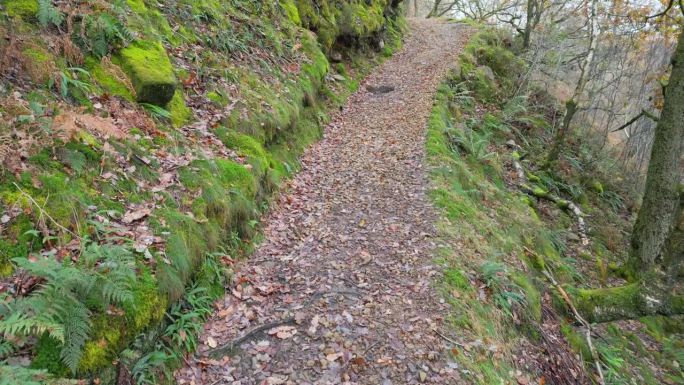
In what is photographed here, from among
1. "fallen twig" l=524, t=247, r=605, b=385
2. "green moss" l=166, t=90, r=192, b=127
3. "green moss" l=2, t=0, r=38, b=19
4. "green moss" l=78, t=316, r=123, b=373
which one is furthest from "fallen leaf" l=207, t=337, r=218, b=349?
"fallen twig" l=524, t=247, r=605, b=385

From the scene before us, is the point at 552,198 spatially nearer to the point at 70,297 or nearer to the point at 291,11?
the point at 291,11

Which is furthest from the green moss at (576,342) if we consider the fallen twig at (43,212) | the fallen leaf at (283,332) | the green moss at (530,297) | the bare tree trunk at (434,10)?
the bare tree trunk at (434,10)

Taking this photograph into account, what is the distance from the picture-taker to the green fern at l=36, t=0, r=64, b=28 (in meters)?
5.22

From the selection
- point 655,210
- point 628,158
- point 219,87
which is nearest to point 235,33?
point 219,87

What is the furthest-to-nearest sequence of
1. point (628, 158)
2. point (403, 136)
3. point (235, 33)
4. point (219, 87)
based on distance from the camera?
1. point (628, 158)
2. point (403, 136)
3. point (235, 33)
4. point (219, 87)

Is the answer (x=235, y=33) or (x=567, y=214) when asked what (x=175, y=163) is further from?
(x=567, y=214)

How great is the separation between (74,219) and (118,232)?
0.39 metres

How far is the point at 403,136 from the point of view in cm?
1028

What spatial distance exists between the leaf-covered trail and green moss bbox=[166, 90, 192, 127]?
6.51 feet

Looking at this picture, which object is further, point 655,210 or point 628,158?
point 628,158

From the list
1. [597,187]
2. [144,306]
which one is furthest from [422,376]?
[597,187]

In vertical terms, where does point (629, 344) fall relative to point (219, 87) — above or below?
below

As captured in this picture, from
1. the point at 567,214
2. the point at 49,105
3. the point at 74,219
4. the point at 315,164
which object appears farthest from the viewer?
the point at 567,214

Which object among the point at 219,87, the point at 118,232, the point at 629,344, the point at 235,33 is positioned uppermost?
the point at 235,33
